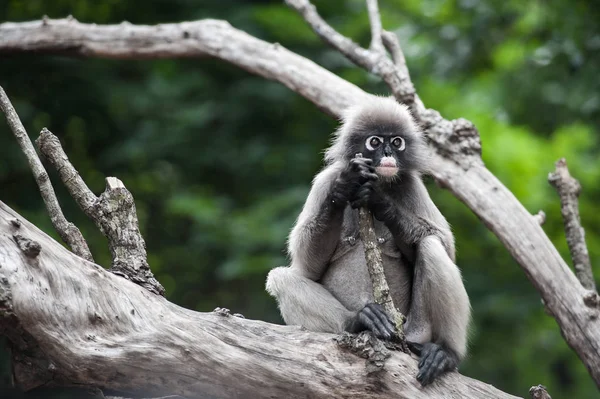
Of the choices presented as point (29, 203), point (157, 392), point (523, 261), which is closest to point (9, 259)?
point (157, 392)

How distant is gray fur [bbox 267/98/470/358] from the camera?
21.3ft

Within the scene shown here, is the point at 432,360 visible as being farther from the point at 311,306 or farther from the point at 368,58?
the point at 368,58

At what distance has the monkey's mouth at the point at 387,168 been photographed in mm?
6441

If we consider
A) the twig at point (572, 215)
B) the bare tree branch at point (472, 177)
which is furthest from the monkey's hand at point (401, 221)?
the twig at point (572, 215)

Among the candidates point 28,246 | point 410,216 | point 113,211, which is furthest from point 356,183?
point 28,246

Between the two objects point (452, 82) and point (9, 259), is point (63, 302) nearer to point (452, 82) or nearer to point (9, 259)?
point (9, 259)

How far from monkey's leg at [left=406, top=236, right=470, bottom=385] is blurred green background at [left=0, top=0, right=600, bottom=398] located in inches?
166

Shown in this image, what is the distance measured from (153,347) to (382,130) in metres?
2.75

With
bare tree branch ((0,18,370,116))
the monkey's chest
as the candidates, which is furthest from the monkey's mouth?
bare tree branch ((0,18,370,116))

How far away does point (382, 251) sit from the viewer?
277 inches

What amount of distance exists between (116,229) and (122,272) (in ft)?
1.06

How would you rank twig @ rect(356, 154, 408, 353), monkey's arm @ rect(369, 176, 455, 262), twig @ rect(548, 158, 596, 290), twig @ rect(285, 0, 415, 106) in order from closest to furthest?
twig @ rect(356, 154, 408, 353) → monkey's arm @ rect(369, 176, 455, 262) → twig @ rect(548, 158, 596, 290) → twig @ rect(285, 0, 415, 106)

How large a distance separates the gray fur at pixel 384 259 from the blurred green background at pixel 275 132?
3731mm

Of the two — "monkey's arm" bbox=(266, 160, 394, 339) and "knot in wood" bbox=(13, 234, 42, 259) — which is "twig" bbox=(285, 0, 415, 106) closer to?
"monkey's arm" bbox=(266, 160, 394, 339)
